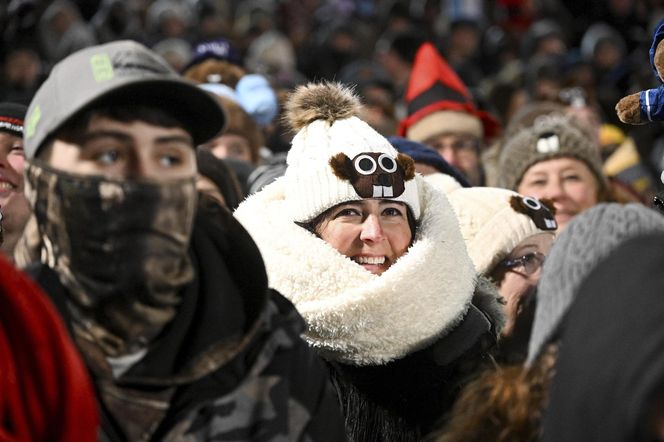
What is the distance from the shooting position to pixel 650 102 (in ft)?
10.0

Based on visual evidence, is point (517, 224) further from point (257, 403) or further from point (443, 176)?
point (257, 403)

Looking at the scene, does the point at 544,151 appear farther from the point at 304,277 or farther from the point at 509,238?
the point at 304,277

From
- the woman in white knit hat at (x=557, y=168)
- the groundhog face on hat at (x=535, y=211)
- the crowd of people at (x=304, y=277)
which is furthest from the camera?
the woman in white knit hat at (x=557, y=168)

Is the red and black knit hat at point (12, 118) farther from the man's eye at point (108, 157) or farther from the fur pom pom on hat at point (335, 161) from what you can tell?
the man's eye at point (108, 157)

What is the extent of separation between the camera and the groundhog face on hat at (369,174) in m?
3.29

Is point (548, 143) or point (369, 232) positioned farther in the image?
point (548, 143)

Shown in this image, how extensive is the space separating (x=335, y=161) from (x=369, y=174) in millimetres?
102

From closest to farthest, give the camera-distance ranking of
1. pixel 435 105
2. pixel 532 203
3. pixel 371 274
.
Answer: pixel 371 274, pixel 532 203, pixel 435 105

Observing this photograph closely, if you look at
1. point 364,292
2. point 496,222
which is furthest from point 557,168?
point 364,292

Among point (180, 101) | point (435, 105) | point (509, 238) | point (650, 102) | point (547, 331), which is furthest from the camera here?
point (435, 105)

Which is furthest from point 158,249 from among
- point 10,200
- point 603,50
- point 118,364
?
point 603,50

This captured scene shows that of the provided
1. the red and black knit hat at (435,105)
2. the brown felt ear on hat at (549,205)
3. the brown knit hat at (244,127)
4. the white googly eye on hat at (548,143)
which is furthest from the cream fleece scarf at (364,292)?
the red and black knit hat at (435,105)

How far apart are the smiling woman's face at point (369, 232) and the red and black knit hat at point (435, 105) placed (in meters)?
2.72

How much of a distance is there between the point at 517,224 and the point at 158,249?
2.02 meters
